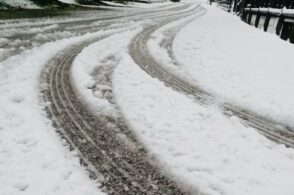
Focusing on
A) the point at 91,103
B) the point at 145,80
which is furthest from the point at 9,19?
the point at 91,103

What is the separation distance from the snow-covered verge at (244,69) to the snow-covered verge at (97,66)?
85.7 inches

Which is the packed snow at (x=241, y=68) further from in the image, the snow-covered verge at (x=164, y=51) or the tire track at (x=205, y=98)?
the tire track at (x=205, y=98)

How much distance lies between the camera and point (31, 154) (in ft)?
15.2

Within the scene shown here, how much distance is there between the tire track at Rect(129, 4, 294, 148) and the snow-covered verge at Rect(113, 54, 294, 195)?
317mm

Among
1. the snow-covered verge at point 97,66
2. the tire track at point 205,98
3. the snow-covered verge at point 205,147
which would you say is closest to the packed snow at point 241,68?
the tire track at point 205,98

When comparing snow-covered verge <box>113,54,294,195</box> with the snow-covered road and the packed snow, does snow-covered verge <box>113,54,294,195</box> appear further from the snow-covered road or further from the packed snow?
the packed snow

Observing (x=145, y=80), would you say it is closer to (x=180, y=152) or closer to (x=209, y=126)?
(x=209, y=126)

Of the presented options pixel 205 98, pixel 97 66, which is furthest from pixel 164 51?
pixel 205 98

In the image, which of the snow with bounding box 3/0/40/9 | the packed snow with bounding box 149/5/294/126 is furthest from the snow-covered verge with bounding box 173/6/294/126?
the snow with bounding box 3/0/40/9

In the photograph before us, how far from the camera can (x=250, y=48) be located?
14.5 m

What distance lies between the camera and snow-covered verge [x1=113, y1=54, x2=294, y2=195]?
4539 millimetres

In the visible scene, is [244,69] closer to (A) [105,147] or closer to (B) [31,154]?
(A) [105,147]

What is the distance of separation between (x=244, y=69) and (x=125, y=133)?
6.33 meters

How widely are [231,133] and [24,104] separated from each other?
3.84 m
